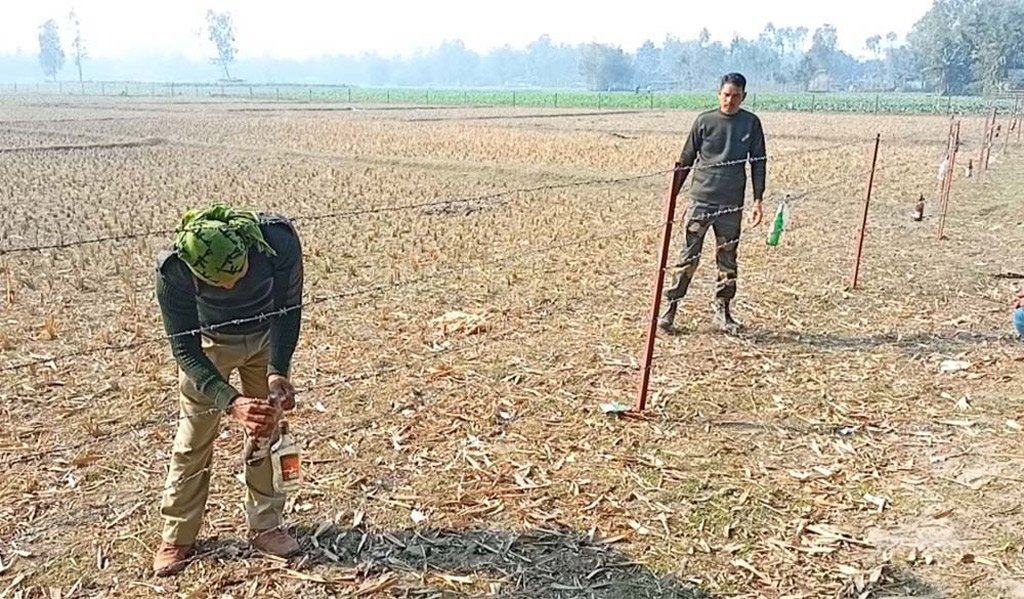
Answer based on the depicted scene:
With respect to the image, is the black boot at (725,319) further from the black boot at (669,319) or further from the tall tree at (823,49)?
the tall tree at (823,49)

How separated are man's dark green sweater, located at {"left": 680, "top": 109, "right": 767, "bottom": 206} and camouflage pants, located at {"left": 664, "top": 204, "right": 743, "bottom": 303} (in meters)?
0.08

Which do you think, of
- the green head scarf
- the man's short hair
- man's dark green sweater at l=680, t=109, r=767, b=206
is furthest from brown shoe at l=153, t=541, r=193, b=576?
the man's short hair

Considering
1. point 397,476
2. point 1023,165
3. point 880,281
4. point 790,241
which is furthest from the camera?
point 1023,165

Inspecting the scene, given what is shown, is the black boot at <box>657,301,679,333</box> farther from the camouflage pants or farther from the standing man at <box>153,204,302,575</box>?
Answer: the standing man at <box>153,204,302,575</box>

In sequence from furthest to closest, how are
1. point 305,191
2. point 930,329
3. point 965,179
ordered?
point 965,179 < point 305,191 < point 930,329

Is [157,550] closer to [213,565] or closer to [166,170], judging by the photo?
[213,565]

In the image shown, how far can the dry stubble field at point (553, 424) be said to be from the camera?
3.88m

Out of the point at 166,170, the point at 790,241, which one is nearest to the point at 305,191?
the point at 166,170

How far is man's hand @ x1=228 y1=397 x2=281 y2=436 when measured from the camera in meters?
3.22

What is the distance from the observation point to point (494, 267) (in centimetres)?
945

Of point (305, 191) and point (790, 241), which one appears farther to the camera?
point (305, 191)

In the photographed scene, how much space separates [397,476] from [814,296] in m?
5.11

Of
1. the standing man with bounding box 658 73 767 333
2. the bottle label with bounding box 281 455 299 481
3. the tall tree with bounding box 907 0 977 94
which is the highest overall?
the tall tree with bounding box 907 0 977 94

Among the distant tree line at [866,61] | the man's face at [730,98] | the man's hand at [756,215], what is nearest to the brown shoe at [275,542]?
the man's hand at [756,215]
